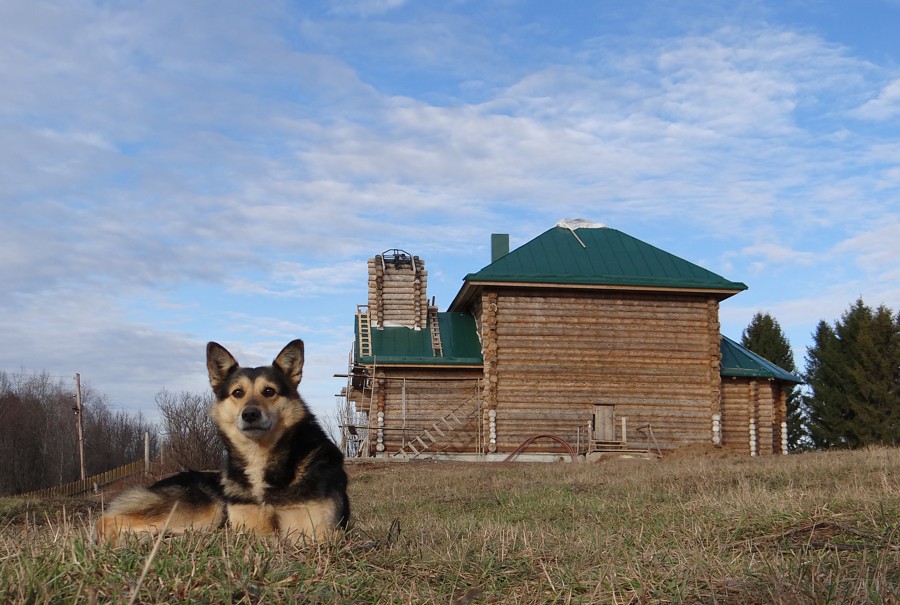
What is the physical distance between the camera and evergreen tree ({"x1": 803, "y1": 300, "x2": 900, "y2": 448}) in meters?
51.3

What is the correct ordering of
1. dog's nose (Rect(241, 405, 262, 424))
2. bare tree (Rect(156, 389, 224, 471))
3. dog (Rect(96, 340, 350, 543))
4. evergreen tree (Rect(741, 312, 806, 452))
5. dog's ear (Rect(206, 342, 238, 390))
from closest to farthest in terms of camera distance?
dog (Rect(96, 340, 350, 543))
dog's nose (Rect(241, 405, 262, 424))
dog's ear (Rect(206, 342, 238, 390))
bare tree (Rect(156, 389, 224, 471))
evergreen tree (Rect(741, 312, 806, 452))

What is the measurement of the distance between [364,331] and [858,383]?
109ft

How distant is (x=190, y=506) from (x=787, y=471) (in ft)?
34.9

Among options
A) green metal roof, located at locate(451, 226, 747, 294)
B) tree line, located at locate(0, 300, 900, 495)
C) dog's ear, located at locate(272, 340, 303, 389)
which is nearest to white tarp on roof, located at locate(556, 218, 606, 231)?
green metal roof, located at locate(451, 226, 747, 294)

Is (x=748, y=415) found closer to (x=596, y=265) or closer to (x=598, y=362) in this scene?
(x=598, y=362)

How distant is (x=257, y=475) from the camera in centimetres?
606

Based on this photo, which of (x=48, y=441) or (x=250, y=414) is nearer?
(x=250, y=414)

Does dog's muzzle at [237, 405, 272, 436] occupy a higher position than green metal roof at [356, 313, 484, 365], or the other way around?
green metal roof at [356, 313, 484, 365]

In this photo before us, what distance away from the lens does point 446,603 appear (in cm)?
415

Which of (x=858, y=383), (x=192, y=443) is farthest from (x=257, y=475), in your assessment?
(x=858, y=383)

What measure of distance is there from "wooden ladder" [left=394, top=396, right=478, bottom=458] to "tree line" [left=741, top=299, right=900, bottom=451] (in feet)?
83.8

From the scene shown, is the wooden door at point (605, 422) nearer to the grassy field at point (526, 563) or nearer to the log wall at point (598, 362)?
the log wall at point (598, 362)

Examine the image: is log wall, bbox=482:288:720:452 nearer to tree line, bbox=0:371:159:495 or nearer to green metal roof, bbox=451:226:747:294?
green metal roof, bbox=451:226:747:294

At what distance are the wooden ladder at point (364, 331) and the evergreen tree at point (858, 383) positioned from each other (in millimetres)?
32090
